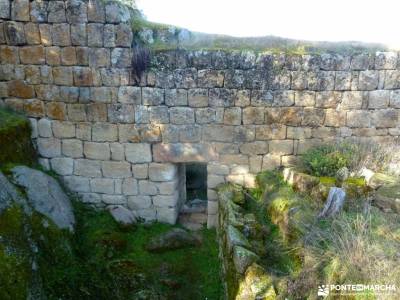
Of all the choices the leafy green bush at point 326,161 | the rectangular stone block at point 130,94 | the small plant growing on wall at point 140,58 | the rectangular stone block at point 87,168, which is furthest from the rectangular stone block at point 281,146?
A: the rectangular stone block at point 87,168

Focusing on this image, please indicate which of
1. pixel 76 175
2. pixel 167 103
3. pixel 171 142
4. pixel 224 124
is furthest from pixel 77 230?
pixel 224 124

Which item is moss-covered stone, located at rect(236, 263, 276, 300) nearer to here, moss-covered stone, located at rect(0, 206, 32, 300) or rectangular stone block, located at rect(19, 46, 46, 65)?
moss-covered stone, located at rect(0, 206, 32, 300)

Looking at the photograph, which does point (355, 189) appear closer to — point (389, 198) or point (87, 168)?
point (389, 198)

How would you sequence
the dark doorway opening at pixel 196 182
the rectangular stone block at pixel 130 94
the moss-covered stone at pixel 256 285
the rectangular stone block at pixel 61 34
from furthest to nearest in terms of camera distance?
the dark doorway opening at pixel 196 182 → the rectangular stone block at pixel 130 94 → the rectangular stone block at pixel 61 34 → the moss-covered stone at pixel 256 285

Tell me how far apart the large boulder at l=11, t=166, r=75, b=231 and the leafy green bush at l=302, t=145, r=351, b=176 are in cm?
390

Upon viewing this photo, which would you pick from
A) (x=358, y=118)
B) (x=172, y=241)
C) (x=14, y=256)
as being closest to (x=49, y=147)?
(x=14, y=256)

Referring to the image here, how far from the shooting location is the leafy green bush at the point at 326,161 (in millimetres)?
5508

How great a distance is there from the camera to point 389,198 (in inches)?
182

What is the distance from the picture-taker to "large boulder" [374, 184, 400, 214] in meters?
4.55

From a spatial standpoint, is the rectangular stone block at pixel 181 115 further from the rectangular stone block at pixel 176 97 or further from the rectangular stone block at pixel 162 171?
the rectangular stone block at pixel 162 171

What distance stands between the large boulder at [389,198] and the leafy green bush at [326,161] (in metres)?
0.78

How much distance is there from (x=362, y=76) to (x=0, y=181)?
5629 millimetres

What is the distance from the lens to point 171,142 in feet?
20.2

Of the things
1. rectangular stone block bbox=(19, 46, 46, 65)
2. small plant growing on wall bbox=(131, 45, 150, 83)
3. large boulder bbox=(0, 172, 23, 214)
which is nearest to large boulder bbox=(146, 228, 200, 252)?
large boulder bbox=(0, 172, 23, 214)
